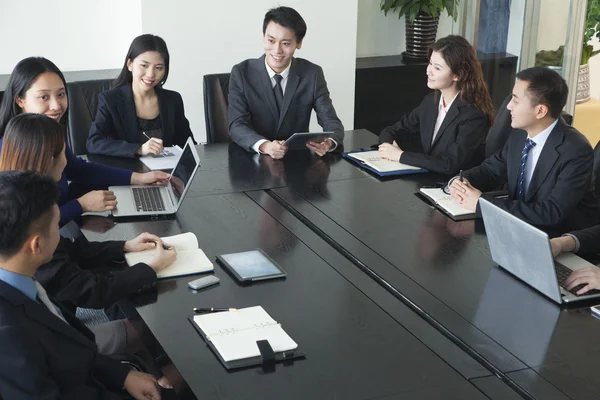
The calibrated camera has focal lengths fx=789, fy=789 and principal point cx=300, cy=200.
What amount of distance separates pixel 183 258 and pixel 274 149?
4.26 ft

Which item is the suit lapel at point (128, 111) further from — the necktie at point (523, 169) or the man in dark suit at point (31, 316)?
the man in dark suit at point (31, 316)

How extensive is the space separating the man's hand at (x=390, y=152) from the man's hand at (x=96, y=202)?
1.33 meters

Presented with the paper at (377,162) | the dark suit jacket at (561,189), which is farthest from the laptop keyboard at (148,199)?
the dark suit jacket at (561,189)

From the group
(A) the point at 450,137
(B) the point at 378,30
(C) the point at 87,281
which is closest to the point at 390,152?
(A) the point at 450,137

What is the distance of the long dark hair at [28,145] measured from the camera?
96.6 inches

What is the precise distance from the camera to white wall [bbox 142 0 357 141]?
5.12 metres

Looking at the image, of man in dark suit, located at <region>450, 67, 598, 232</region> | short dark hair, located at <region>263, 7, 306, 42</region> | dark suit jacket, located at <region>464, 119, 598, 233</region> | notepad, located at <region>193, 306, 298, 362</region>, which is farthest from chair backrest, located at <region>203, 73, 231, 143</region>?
notepad, located at <region>193, 306, 298, 362</region>

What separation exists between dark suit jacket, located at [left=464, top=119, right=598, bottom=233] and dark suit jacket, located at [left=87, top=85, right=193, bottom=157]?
169cm

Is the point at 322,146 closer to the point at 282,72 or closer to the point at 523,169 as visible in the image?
the point at 282,72

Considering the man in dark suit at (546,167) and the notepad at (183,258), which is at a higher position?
the man in dark suit at (546,167)

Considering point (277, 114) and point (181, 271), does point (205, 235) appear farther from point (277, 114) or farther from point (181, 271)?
point (277, 114)

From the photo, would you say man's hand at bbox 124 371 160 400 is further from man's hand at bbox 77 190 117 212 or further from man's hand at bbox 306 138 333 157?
man's hand at bbox 306 138 333 157

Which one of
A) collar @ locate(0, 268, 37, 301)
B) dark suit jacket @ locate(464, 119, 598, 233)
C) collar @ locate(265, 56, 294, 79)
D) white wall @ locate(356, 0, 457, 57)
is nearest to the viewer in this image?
collar @ locate(0, 268, 37, 301)

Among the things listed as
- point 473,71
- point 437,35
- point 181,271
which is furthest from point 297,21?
point 437,35
